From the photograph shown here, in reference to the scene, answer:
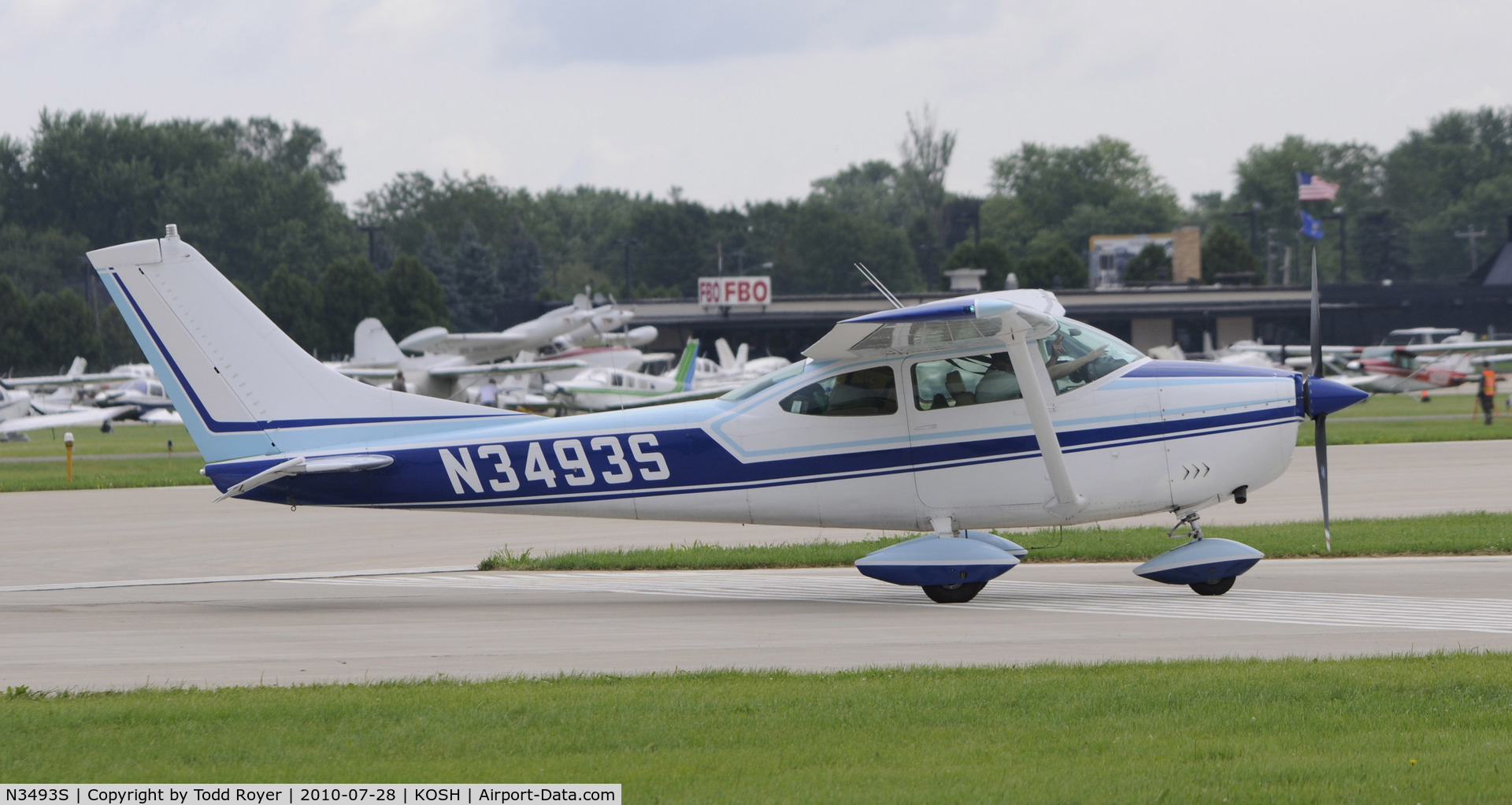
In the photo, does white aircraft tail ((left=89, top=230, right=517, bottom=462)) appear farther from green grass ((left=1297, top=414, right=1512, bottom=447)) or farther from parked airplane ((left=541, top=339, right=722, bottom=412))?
parked airplane ((left=541, top=339, right=722, bottom=412))

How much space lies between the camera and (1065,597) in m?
11.6

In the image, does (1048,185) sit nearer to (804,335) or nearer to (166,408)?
(804,335)

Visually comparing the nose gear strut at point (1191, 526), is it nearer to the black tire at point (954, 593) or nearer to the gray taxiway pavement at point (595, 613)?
the gray taxiway pavement at point (595, 613)

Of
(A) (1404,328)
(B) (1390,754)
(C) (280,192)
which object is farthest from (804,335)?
(B) (1390,754)

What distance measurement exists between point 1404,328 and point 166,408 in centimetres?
6616

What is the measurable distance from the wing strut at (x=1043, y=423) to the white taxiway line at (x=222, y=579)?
6.38 metres

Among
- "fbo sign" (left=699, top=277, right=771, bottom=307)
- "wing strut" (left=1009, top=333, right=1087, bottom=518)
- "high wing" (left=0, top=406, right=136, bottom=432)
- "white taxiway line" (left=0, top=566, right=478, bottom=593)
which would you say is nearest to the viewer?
"wing strut" (left=1009, top=333, right=1087, bottom=518)

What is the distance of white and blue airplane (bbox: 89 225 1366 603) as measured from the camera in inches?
437

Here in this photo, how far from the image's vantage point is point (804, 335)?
81125 mm

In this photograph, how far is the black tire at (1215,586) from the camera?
11219 millimetres

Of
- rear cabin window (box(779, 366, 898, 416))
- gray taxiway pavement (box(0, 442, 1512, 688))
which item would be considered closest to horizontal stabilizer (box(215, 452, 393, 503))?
gray taxiway pavement (box(0, 442, 1512, 688))

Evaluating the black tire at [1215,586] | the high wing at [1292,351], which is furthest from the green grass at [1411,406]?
the black tire at [1215,586]

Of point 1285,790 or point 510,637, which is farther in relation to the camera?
point 510,637

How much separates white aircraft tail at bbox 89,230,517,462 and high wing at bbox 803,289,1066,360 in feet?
10.9
